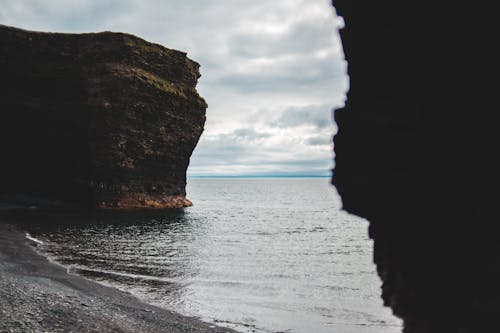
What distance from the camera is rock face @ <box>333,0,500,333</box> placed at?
18.0ft

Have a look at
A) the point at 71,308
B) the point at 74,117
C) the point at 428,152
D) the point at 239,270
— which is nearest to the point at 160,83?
the point at 74,117

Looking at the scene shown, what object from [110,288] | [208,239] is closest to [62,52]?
[208,239]

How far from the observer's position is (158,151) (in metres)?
55.1

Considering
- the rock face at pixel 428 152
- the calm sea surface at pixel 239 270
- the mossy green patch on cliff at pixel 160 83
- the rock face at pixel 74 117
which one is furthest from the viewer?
the mossy green patch on cliff at pixel 160 83

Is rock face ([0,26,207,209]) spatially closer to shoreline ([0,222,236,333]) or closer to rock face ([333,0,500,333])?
shoreline ([0,222,236,333])

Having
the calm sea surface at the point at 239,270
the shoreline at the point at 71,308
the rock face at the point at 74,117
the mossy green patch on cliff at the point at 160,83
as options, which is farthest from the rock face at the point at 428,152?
the mossy green patch on cliff at the point at 160,83

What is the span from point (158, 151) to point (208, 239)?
25.9 meters

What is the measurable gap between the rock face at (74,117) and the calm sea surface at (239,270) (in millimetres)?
13331

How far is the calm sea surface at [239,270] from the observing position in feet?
46.1

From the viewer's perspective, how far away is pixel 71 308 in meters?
12.0

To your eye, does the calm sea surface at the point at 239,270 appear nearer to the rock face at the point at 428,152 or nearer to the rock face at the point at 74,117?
the rock face at the point at 428,152

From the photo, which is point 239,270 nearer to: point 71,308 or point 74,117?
point 71,308

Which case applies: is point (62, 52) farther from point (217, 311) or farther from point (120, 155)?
point (217, 311)

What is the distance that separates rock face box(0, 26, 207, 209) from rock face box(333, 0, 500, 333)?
46770 millimetres
